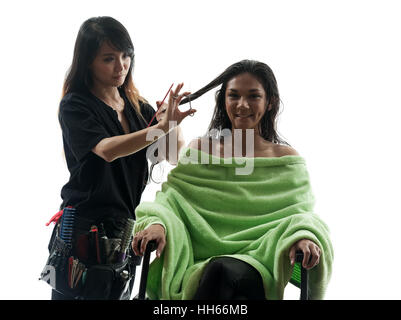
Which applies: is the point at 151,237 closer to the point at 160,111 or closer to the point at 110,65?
the point at 160,111

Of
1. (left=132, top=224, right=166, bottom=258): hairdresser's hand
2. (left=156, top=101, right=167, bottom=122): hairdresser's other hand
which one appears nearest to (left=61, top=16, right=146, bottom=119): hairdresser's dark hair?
(left=156, top=101, right=167, bottom=122): hairdresser's other hand

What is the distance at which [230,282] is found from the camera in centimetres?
177

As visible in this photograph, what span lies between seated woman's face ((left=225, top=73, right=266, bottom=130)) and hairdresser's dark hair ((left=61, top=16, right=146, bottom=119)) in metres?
0.38

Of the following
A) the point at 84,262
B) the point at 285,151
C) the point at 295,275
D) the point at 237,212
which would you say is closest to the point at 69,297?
the point at 84,262

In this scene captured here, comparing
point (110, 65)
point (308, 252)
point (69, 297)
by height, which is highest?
point (110, 65)

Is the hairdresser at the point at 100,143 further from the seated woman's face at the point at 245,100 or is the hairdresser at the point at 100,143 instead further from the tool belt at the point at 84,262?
the seated woman's face at the point at 245,100

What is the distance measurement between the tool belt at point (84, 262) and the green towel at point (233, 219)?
173 mm

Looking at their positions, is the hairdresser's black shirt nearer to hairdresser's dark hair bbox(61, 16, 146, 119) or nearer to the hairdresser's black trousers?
hairdresser's dark hair bbox(61, 16, 146, 119)

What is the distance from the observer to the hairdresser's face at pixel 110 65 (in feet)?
6.79

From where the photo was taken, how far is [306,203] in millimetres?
1986

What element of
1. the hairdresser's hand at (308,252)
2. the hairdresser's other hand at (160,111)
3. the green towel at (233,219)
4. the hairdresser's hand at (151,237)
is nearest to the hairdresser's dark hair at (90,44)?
the hairdresser's other hand at (160,111)

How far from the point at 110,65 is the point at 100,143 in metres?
0.28
